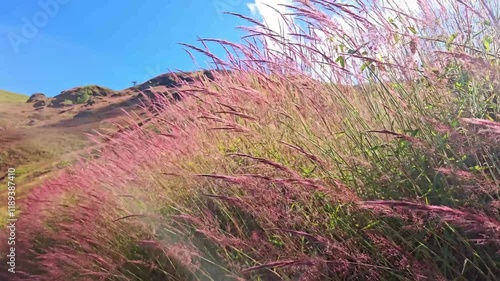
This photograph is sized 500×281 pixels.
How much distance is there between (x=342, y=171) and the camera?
2.50m

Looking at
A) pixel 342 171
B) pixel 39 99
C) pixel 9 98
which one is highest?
pixel 9 98

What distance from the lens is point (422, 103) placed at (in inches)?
94.3

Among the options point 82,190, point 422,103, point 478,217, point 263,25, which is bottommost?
point 478,217

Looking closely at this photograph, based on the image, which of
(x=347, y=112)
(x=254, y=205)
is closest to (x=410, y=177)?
(x=347, y=112)

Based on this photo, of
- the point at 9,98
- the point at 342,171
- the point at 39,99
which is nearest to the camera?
the point at 342,171

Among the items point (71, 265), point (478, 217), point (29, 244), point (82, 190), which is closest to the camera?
point (478, 217)

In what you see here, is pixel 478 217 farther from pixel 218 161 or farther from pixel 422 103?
pixel 218 161

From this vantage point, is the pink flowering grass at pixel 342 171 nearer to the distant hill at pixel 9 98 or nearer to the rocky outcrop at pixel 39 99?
the rocky outcrop at pixel 39 99

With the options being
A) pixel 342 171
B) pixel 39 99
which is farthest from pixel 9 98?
pixel 342 171

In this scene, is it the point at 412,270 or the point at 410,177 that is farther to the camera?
the point at 410,177

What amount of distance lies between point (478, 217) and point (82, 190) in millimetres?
3897

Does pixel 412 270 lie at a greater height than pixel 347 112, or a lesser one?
lesser

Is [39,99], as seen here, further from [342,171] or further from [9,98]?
[342,171]

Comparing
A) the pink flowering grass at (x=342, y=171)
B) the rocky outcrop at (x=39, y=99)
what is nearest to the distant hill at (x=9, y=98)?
the rocky outcrop at (x=39, y=99)
